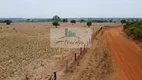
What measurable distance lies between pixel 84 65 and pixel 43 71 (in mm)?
2789

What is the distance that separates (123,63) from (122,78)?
4.49 metres

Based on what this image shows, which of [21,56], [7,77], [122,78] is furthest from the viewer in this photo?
[21,56]

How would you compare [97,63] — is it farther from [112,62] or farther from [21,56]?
[21,56]

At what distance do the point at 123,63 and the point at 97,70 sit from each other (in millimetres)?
2696

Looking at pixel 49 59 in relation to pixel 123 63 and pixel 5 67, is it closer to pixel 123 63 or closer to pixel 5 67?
pixel 5 67

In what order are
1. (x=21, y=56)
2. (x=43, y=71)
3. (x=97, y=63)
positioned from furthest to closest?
(x=21, y=56)
(x=97, y=63)
(x=43, y=71)

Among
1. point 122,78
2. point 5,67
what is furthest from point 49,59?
point 122,78

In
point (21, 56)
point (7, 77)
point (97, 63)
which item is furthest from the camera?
point (21, 56)

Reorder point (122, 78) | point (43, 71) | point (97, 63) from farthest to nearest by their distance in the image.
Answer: point (97, 63) → point (43, 71) → point (122, 78)

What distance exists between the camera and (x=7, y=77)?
1709 cm

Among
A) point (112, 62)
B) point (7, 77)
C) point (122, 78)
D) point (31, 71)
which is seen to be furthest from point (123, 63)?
point (7, 77)

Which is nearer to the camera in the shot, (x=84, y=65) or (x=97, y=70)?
(x=97, y=70)

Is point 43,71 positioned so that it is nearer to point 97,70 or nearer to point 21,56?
point 97,70

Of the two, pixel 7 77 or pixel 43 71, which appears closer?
pixel 7 77
